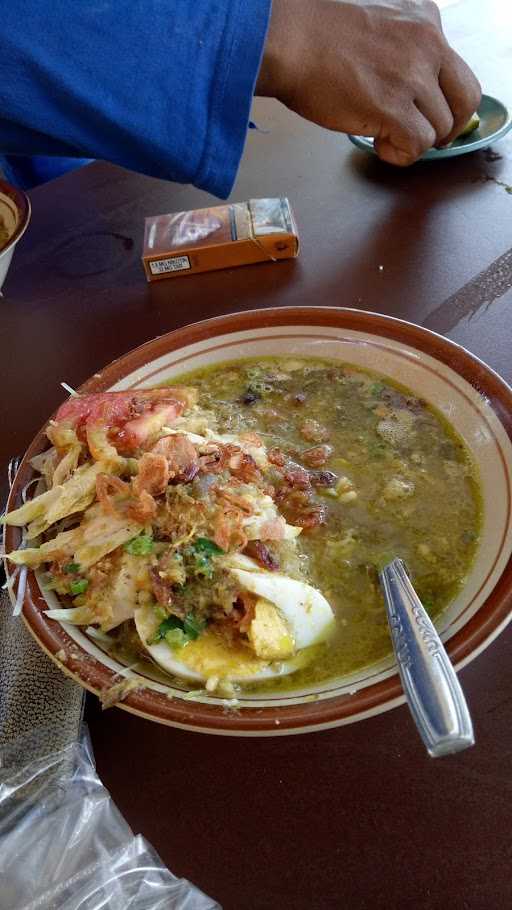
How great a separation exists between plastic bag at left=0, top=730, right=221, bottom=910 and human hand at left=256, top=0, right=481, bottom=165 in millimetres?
1598

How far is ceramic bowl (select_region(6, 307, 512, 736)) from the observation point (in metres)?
0.81

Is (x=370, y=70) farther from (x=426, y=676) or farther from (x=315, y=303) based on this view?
(x=426, y=676)

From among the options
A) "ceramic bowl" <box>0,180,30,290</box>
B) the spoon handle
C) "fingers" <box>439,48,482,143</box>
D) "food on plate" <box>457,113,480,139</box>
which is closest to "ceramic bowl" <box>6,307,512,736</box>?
the spoon handle

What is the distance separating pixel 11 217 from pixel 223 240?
1.99 ft

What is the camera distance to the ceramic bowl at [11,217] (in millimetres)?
1651

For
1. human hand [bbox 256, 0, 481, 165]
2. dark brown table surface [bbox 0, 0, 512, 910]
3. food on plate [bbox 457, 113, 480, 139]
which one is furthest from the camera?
food on plate [bbox 457, 113, 480, 139]

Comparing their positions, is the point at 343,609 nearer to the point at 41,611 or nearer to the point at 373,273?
the point at 41,611

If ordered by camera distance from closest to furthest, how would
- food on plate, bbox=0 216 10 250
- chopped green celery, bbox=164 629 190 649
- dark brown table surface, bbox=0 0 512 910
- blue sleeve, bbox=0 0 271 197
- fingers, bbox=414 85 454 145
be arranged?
dark brown table surface, bbox=0 0 512 910
chopped green celery, bbox=164 629 190 649
blue sleeve, bbox=0 0 271 197
fingers, bbox=414 85 454 145
food on plate, bbox=0 216 10 250

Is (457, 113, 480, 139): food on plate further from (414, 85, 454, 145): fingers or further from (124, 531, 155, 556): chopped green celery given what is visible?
(124, 531, 155, 556): chopped green celery

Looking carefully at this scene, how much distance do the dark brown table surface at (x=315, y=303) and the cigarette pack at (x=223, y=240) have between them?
4 cm

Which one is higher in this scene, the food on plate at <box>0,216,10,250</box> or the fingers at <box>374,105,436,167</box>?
the fingers at <box>374,105,436,167</box>

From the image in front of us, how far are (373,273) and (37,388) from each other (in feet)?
3.01

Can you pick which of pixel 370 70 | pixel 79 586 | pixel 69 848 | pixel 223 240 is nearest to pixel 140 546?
pixel 79 586

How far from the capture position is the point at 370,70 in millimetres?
1662
